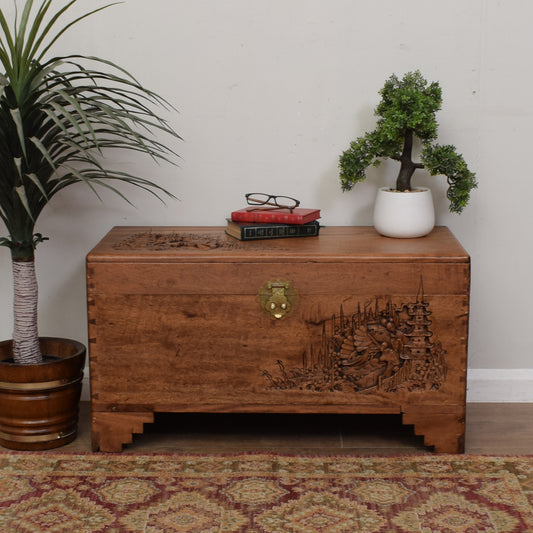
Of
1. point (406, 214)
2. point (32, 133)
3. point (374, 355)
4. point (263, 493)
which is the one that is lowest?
point (263, 493)

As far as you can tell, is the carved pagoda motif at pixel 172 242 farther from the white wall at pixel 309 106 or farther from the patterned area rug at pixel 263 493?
the patterned area rug at pixel 263 493

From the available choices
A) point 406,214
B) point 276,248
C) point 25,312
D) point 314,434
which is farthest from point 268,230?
point 25,312

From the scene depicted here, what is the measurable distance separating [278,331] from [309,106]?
0.86 m

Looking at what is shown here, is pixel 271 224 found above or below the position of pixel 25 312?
above

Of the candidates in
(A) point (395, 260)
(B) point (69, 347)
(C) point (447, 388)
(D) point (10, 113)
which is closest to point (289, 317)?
(A) point (395, 260)

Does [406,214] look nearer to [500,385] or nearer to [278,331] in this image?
[278,331]

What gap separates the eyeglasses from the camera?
273 centimetres

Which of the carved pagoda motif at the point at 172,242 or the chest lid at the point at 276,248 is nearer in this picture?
the chest lid at the point at 276,248

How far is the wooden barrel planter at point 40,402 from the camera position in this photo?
8.33ft

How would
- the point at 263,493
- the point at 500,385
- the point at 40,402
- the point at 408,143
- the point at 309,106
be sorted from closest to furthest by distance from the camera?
1. the point at 263,493
2. the point at 40,402
3. the point at 408,143
4. the point at 309,106
5. the point at 500,385

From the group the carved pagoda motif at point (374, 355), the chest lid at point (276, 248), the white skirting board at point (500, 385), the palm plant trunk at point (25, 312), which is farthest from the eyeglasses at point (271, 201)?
the white skirting board at point (500, 385)

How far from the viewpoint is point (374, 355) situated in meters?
2.52

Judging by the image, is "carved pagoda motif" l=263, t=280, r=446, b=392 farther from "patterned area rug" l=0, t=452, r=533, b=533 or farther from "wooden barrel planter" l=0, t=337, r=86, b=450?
"wooden barrel planter" l=0, t=337, r=86, b=450

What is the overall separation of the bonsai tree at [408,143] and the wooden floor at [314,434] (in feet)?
2.58
